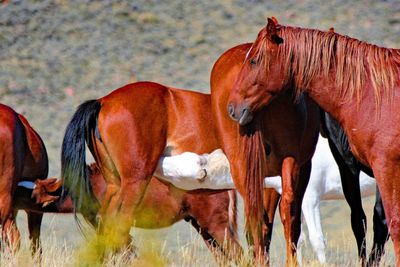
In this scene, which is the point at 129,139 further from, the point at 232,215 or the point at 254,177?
the point at 232,215

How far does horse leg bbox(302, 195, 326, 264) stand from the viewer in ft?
35.0

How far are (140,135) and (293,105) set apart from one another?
1215 mm

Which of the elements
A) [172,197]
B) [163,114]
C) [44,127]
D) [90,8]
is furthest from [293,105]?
[90,8]

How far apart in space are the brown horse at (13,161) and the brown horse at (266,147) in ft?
5.60

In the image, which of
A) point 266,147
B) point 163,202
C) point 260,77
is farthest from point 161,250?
point 163,202

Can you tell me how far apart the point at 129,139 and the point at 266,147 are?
3.42 ft

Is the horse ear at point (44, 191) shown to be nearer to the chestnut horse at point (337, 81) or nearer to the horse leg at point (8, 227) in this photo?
the horse leg at point (8, 227)

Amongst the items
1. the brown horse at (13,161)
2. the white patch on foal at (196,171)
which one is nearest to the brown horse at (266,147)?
the white patch on foal at (196,171)

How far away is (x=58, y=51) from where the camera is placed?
17.6 m

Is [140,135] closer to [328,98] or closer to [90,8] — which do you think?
[328,98]

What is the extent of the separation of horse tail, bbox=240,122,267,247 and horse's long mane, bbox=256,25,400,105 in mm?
689

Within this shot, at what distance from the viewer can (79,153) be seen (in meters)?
8.84

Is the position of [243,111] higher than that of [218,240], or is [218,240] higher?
[243,111]

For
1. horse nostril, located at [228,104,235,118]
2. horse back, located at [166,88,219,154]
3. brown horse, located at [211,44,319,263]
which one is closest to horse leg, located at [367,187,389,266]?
brown horse, located at [211,44,319,263]
